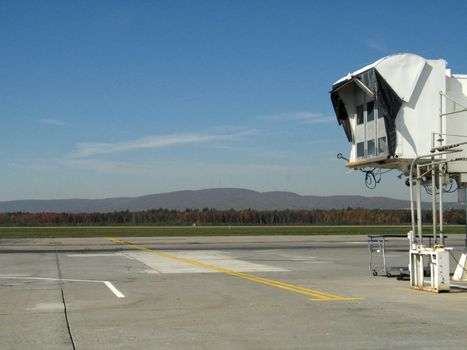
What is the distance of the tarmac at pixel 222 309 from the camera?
10.4 metres

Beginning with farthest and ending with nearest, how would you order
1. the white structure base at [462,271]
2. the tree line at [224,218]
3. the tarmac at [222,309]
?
the tree line at [224,218]
the white structure base at [462,271]
the tarmac at [222,309]

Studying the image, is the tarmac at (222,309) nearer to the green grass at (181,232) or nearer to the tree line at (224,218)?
the green grass at (181,232)

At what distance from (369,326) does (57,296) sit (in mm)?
8169

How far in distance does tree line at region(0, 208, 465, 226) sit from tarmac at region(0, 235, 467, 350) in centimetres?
9427

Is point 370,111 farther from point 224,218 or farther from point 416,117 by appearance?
point 224,218

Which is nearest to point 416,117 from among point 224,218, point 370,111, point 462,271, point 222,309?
point 370,111

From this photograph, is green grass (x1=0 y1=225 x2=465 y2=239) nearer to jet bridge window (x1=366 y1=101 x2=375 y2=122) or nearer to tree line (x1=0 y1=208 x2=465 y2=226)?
tree line (x1=0 y1=208 x2=465 y2=226)

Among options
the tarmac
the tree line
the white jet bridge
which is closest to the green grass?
the tarmac

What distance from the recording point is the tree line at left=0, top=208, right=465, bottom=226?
11831 centimetres

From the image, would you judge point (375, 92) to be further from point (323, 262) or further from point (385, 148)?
point (323, 262)

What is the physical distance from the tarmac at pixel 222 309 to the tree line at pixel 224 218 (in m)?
94.3

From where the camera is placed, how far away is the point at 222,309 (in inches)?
545

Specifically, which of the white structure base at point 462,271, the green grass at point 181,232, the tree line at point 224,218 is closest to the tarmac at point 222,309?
the white structure base at point 462,271

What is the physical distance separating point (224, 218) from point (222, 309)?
347 ft
